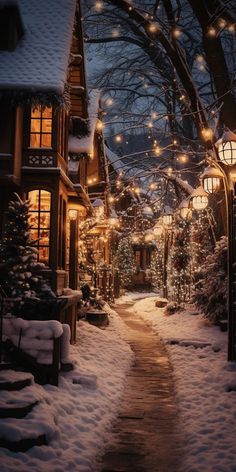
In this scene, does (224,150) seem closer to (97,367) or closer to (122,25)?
(97,367)

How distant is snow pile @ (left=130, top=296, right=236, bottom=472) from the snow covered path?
197mm

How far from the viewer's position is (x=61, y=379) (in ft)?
30.2

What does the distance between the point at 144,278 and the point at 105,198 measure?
19052mm

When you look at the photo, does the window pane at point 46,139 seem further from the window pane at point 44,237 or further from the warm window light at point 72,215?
the warm window light at point 72,215

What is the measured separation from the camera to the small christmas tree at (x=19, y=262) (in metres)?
9.84

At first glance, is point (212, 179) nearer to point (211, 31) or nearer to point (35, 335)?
point (211, 31)

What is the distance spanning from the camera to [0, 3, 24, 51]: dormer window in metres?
12.2

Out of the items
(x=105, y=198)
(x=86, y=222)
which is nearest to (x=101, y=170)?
(x=105, y=198)

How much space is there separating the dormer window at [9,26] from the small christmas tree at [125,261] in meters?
26.1

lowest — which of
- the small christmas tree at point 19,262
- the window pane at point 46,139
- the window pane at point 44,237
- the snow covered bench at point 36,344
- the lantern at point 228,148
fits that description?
the snow covered bench at point 36,344

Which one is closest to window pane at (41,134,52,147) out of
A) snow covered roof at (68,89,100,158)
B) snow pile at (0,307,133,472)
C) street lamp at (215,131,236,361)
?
snow covered roof at (68,89,100,158)

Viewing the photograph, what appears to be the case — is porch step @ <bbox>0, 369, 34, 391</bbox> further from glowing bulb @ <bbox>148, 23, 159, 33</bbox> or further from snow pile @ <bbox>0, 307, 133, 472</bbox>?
glowing bulb @ <bbox>148, 23, 159, 33</bbox>

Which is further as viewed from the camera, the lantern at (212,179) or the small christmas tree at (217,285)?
the small christmas tree at (217,285)

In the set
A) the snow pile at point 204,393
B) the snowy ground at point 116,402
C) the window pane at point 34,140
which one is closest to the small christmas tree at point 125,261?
the snow pile at point 204,393
